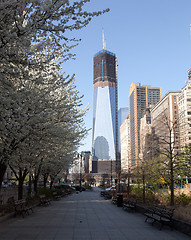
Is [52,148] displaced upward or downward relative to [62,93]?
downward

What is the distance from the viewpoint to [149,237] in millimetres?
9492

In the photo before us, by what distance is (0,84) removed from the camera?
851 centimetres

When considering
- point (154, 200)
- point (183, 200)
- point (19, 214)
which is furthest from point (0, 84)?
point (154, 200)

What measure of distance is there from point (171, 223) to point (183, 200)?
17.1 feet

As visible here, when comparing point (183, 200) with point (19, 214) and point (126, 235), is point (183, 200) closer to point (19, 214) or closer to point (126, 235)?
point (126, 235)

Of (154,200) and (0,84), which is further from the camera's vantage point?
(154,200)

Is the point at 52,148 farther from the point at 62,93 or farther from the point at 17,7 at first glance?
the point at 17,7

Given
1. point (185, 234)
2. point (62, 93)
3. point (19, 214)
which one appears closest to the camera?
point (185, 234)

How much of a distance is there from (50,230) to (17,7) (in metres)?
8.73

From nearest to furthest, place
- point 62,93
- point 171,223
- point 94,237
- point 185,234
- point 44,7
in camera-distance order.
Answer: point 44,7, point 94,237, point 185,234, point 171,223, point 62,93

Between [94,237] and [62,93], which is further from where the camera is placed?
[62,93]

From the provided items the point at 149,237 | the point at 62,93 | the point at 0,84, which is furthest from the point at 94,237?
the point at 62,93

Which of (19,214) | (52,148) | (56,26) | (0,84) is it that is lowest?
(19,214)

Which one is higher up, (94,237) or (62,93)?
(62,93)
